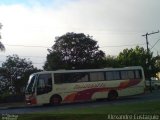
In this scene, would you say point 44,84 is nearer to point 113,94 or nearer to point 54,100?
point 54,100

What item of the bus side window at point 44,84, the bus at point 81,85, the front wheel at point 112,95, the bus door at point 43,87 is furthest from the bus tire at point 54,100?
the front wheel at point 112,95

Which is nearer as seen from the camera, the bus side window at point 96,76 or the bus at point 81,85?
the bus at point 81,85

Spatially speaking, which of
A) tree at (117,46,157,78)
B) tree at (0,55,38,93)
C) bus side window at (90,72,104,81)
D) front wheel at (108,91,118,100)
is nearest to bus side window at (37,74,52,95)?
bus side window at (90,72,104,81)

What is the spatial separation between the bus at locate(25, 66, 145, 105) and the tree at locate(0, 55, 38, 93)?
28880mm

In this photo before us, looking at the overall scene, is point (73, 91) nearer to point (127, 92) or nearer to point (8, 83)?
point (127, 92)

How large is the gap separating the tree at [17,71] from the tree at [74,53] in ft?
38.3

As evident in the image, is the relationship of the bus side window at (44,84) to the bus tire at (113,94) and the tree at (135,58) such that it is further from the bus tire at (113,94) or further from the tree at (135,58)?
the tree at (135,58)

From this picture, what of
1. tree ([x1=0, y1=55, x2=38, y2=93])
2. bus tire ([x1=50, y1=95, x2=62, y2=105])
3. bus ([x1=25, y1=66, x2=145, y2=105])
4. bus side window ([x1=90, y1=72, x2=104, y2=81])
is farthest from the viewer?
tree ([x1=0, y1=55, x2=38, y2=93])

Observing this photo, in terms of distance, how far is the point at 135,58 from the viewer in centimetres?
9644

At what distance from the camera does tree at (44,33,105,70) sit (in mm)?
83438

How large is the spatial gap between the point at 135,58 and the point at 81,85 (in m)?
58.0

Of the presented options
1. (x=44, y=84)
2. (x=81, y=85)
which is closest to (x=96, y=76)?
(x=81, y=85)

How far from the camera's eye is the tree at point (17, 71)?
6844 cm

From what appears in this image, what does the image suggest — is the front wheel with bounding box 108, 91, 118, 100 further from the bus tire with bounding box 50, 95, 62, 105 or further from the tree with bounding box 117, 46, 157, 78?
the tree with bounding box 117, 46, 157, 78
